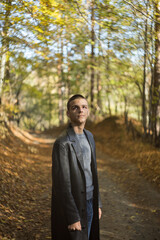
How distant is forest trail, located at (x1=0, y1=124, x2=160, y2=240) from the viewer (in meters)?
4.15

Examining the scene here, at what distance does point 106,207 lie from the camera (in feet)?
18.1

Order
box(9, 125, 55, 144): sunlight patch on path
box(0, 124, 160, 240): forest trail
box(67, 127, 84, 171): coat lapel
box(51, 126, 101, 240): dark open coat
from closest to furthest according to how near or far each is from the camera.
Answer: box(51, 126, 101, 240): dark open coat < box(67, 127, 84, 171): coat lapel < box(0, 124, 160, 240): forest trail < box(9, 125, 55, 144): sunlight patch on path

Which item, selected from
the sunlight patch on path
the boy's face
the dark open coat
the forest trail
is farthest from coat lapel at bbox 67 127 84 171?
the sunlight patch on path

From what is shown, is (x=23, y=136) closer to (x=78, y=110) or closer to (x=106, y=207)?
(x=106, y=207)

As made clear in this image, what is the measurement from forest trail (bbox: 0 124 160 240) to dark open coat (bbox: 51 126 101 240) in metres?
1.94

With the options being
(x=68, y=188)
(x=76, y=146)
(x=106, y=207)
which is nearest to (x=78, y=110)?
(x=76, y=146)

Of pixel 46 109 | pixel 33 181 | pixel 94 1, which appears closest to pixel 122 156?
pixel 33 181

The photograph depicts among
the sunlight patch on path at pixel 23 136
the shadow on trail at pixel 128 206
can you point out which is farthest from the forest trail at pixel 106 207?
the sunlight patch on path at pixel 23 136

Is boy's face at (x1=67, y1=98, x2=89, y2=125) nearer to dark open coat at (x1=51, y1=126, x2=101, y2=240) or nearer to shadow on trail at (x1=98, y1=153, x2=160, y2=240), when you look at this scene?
dark open coat at (x1=51, y1=126, x2=101, y2=240)

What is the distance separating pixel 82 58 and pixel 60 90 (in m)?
10.2

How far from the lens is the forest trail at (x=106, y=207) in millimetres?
4152

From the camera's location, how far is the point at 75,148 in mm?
2311

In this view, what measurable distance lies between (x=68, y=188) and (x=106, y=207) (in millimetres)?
3728

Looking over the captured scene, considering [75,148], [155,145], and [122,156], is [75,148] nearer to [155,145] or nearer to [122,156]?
[155,145]
